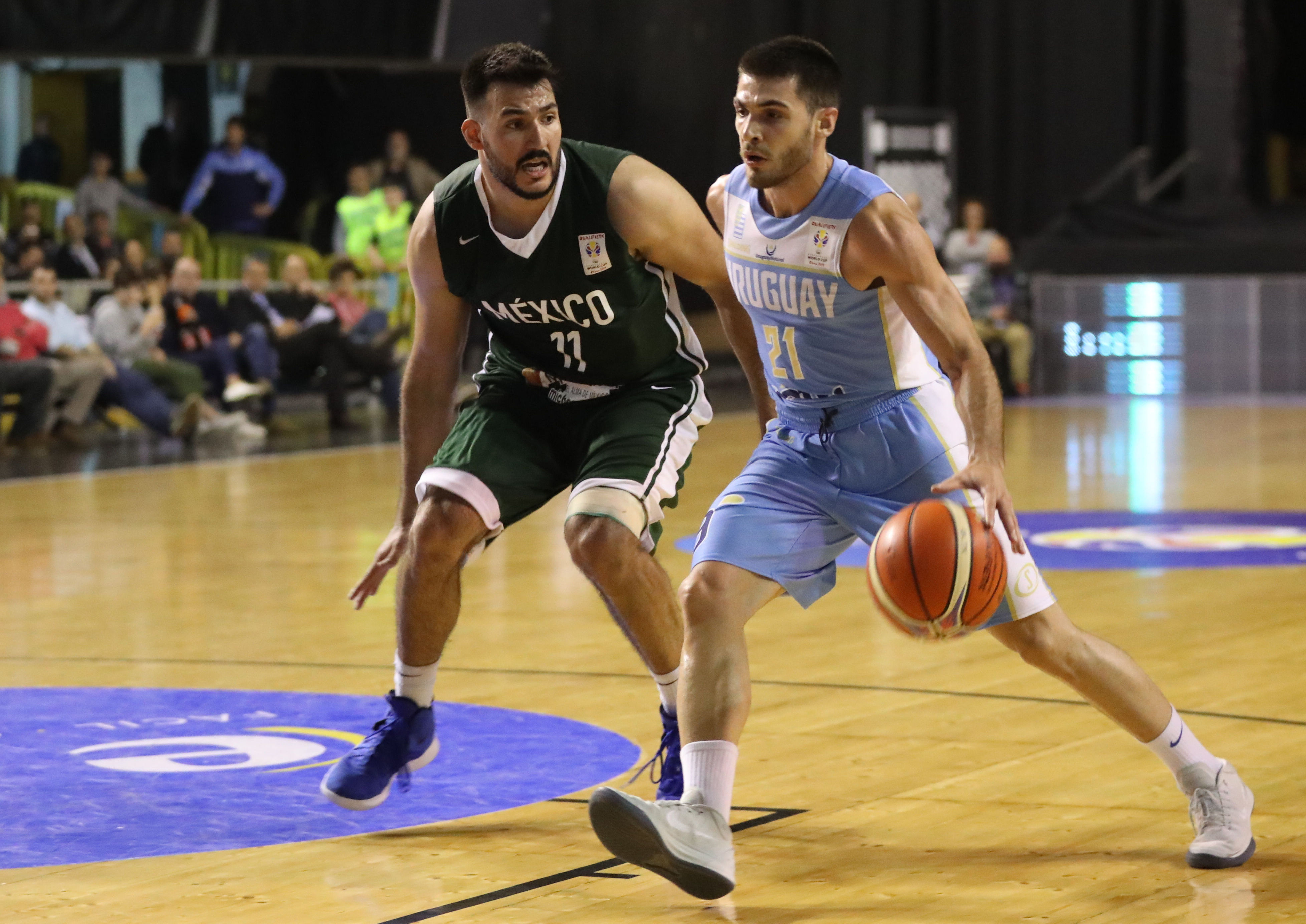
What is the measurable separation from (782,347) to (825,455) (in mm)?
221

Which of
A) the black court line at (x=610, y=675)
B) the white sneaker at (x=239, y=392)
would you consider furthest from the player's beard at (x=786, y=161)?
the white sneaker at (x=239, y=392)

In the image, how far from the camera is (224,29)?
1491 cm

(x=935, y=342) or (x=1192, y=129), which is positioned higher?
(x=1192, y=129)

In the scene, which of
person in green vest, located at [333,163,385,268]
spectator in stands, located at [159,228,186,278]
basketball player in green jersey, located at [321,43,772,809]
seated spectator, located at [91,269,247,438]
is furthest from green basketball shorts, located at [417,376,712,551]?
person in green vest, located at [333,163,385,268]

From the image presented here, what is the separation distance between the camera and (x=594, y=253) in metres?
4.31

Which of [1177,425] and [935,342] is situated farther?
[1177,425]

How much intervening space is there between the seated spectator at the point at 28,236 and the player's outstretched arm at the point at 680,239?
34.7 feet

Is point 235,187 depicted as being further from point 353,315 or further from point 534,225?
point 534,225

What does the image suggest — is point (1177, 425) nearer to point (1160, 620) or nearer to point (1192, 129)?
point (1192, 129)

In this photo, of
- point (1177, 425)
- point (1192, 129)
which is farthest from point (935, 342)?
point (1192, 129)

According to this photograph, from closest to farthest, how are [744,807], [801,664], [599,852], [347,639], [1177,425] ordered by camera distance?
[599,852] → [744,807] → [801,664] → [347,639] → [1177,425]

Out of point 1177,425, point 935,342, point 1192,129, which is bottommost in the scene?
point 1177,425

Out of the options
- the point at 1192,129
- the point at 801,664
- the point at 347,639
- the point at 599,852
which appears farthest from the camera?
Answer: the point at 1192,129

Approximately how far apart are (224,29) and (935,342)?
12.1 meters
